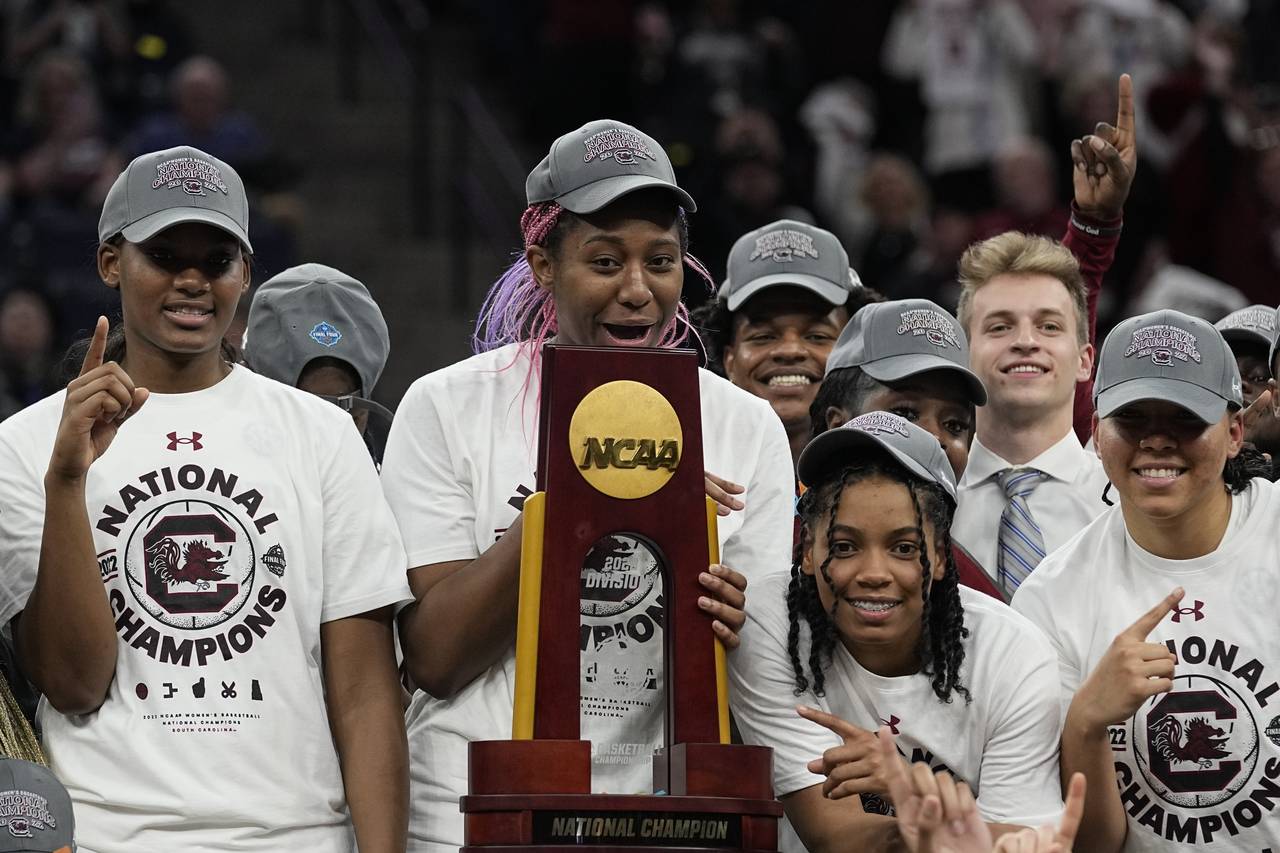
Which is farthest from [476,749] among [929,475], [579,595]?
[929,475]

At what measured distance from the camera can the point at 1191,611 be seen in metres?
4.12

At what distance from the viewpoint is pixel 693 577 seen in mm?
3660

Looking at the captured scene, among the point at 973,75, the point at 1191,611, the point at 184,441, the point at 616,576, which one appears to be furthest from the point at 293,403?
the point at 973,75

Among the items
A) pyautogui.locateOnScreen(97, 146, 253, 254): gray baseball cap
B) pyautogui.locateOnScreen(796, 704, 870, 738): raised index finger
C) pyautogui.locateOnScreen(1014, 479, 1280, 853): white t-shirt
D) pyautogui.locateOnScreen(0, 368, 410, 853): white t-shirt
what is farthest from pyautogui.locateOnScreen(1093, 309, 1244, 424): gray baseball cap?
pyautogui.locateOnScreen(97, 146, 253, 254): gray baseball cap

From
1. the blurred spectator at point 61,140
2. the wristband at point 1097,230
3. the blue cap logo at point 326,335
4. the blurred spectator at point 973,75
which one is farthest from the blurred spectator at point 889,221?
the blue cap logo at point 326,335

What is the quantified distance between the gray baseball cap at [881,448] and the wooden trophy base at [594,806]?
679 mm

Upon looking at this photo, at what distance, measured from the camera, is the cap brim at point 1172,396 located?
4090 millimetres

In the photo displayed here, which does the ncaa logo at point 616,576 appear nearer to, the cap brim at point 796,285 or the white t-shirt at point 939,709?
the white t-shirt at point 939,709

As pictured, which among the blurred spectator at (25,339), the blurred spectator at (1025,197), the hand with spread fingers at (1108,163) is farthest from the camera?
the blurred spectator at (1025,197)

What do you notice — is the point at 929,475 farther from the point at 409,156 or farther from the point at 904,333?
the point at 409,156

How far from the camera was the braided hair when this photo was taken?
3951 mm

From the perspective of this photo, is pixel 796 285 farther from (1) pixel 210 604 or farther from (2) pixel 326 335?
(1) pixel 210 604

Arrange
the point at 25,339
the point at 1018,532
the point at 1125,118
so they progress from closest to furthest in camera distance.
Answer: the point at 1018,532 < the point at 1125,118 < the point at 25,339

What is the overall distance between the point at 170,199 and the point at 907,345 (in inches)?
64.4
